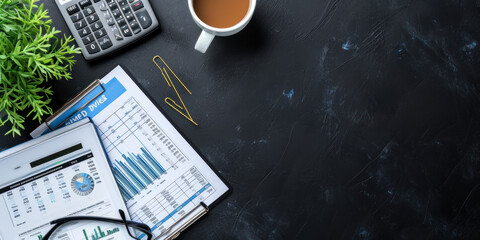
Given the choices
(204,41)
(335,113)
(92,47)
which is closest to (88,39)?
(92,47)

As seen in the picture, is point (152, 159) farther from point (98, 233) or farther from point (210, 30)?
point (210, 30)

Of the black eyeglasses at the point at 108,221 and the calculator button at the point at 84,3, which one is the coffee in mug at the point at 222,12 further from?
the black eyeglasses at the point at 108,221

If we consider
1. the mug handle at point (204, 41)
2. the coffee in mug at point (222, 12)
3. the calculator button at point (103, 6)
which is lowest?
the mug handle at point (204, 41)

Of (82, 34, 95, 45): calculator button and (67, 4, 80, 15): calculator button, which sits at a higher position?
(67, 4, 80, 15): calculator button

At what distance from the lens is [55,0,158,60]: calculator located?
78 cm

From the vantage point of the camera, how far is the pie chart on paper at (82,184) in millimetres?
788

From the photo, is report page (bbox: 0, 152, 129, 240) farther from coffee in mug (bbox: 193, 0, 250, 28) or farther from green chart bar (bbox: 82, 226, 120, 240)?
coffee in mug (bbox: 193, 0, 250, 28)

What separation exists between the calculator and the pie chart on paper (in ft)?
0.75

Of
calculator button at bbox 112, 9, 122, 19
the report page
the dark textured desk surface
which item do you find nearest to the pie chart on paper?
the report page

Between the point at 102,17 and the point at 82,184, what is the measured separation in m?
0.32

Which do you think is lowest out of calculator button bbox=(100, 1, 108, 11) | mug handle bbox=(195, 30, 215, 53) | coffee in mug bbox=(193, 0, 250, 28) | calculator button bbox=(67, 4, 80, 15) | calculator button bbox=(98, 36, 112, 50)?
mug handle bbox=(195, 30, 215, 53)

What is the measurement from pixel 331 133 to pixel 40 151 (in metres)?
0.57

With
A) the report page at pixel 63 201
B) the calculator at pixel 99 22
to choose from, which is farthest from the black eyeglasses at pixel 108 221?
the calculator at pixel 99 22

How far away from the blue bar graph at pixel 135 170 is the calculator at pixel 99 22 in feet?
0.68
